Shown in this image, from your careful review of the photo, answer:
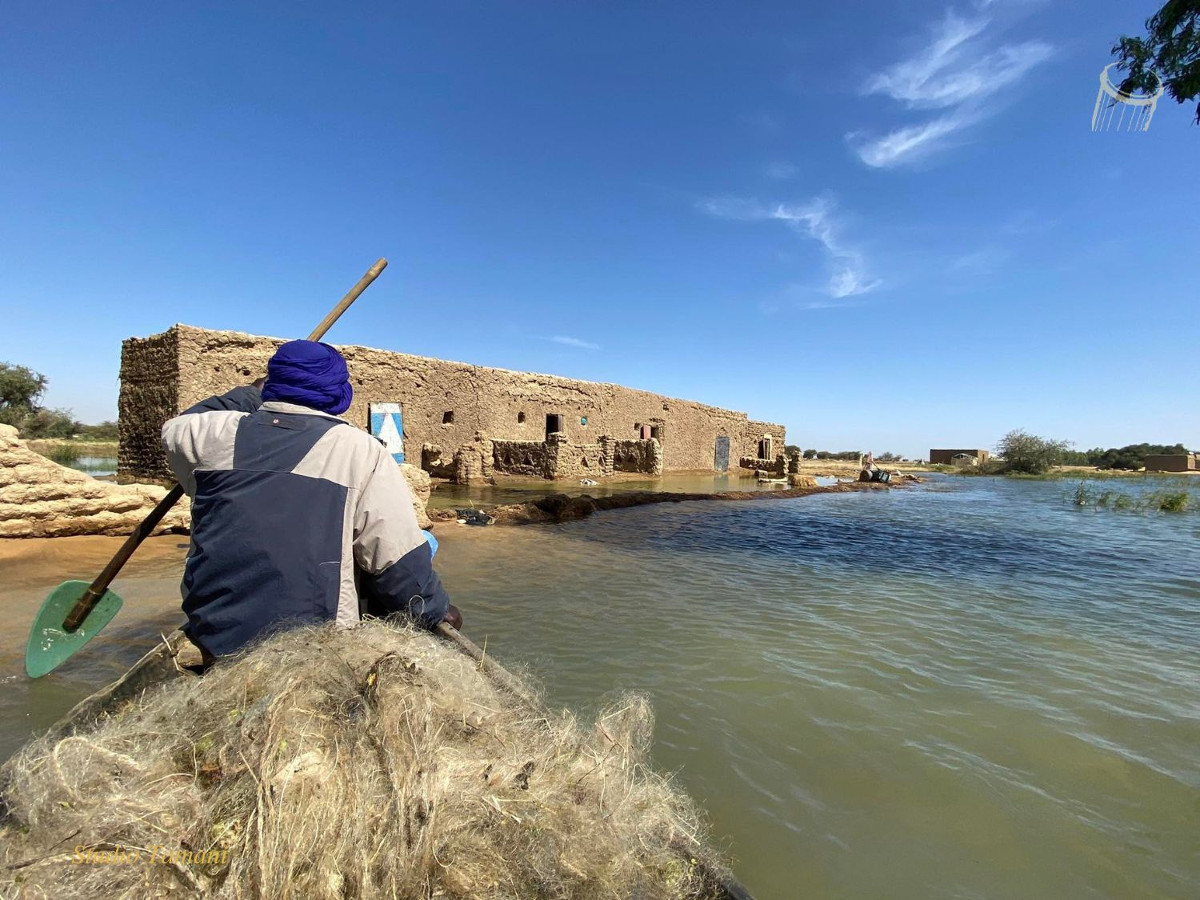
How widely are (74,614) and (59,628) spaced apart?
0.13 meters

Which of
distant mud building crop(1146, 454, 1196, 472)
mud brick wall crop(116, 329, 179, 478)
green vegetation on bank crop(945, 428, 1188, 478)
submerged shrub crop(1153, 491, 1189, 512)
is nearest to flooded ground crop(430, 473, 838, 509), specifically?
mud brick wall crop(116, 329, 179, 478)

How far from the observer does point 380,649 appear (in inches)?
59.0

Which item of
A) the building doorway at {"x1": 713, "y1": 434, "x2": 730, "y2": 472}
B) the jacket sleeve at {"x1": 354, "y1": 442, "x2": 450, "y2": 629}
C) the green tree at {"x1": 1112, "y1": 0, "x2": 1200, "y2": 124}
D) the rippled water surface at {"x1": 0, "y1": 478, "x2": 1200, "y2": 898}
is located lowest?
the rippled water surface at {"x1": 0, "y1": 478, "x2": 1200, "y2": 898}

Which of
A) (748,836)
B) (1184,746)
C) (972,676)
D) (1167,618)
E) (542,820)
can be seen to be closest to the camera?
(542,820)

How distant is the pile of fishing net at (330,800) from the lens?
1009 millimetres

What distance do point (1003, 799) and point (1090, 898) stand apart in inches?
20.4

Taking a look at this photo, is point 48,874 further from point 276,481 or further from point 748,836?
point 748,836

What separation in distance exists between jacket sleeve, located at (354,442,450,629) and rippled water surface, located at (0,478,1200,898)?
5.00 ft

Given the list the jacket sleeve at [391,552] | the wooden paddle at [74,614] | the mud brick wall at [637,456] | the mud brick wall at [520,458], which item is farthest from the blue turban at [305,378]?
the mud brick wall at [637,456]

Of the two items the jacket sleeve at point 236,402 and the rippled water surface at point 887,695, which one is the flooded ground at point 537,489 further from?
the jacket sleeve at point 236,402

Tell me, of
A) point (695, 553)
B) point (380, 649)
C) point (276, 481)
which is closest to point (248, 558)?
point (276, 481)

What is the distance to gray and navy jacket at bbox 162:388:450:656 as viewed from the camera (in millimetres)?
1685

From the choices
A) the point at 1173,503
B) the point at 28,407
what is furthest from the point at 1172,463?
the point at 28,407

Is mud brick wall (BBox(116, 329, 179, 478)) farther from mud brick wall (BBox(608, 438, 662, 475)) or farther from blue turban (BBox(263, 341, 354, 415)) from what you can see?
mud brick wall (BBox(608, 438, 662, 475))
